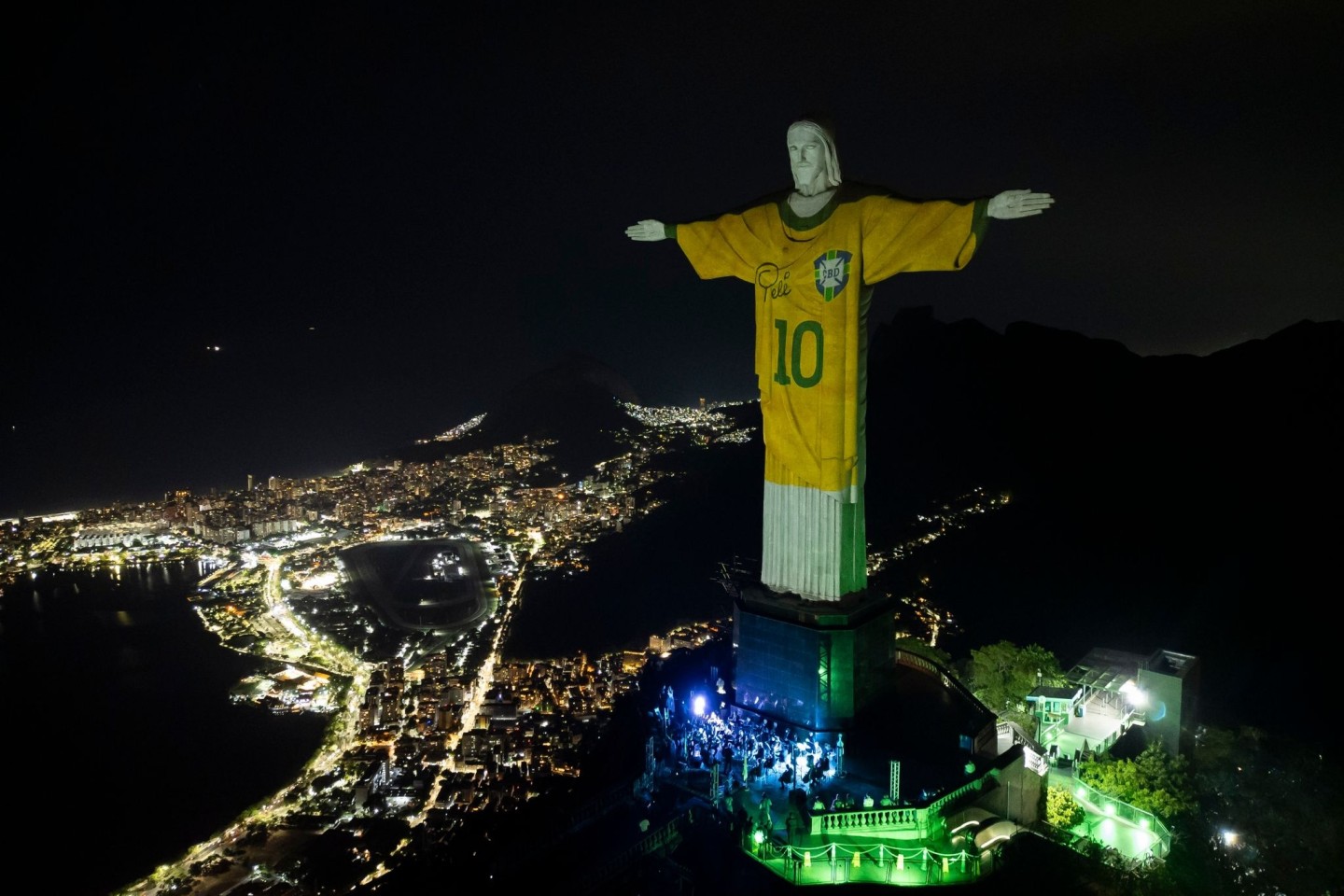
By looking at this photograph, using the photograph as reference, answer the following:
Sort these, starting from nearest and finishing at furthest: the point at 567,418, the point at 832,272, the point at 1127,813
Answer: the point at 832,272
the point at 1127,813
the point at 567,418

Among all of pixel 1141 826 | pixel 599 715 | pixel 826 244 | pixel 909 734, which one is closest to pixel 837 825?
pixel 909 734

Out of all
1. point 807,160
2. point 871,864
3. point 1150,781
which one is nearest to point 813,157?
point 807,160

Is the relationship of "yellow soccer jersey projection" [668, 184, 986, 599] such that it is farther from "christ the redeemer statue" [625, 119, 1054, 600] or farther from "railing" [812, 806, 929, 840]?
"railing" [812, 806, 929, 840]

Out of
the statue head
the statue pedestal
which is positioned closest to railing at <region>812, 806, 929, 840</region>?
the statue pedestal

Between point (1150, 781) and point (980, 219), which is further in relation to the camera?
point (1150, 781)

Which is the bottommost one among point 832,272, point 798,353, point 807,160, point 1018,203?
point 798,353

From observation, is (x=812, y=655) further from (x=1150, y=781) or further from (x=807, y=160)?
(x=807, y=160)

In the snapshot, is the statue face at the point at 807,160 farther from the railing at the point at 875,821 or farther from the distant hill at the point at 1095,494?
the distant hill at the point at 1095,494
